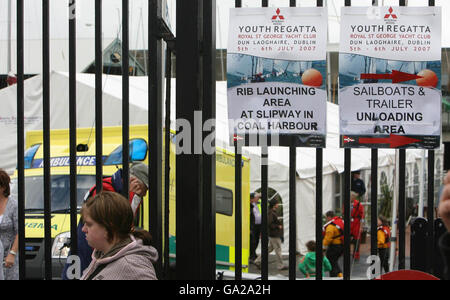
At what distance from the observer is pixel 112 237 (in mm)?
2451

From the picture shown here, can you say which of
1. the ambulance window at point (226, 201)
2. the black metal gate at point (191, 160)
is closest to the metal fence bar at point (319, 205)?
the black metal gate at point (191, 160)

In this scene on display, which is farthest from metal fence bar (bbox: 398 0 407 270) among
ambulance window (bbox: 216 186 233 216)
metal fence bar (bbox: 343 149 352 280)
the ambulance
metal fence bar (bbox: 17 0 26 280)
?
ambulance window (bbox: 216 186 233 216)

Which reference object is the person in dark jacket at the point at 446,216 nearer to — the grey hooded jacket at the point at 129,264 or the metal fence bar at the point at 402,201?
the metal fence bar at the point at 402,201

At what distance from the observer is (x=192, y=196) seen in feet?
8.34

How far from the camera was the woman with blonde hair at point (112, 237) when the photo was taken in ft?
7.70

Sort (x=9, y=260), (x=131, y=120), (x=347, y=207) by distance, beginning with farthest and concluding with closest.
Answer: (x=131, y=120) < (x=9, y=260) < (x=347, y=207)

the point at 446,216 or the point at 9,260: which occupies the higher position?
the point at 446,216

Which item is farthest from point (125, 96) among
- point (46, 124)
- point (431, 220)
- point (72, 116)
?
point (431, 220)

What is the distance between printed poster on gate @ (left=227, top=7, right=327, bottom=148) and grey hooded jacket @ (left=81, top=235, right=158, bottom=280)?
678mm

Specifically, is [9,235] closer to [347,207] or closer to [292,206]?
[292,206]

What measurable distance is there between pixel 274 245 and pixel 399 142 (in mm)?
9819

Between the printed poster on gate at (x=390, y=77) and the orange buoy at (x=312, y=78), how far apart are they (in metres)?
0.10

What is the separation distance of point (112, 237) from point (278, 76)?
1052 mm

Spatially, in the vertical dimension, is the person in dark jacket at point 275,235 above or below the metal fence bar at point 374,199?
below
